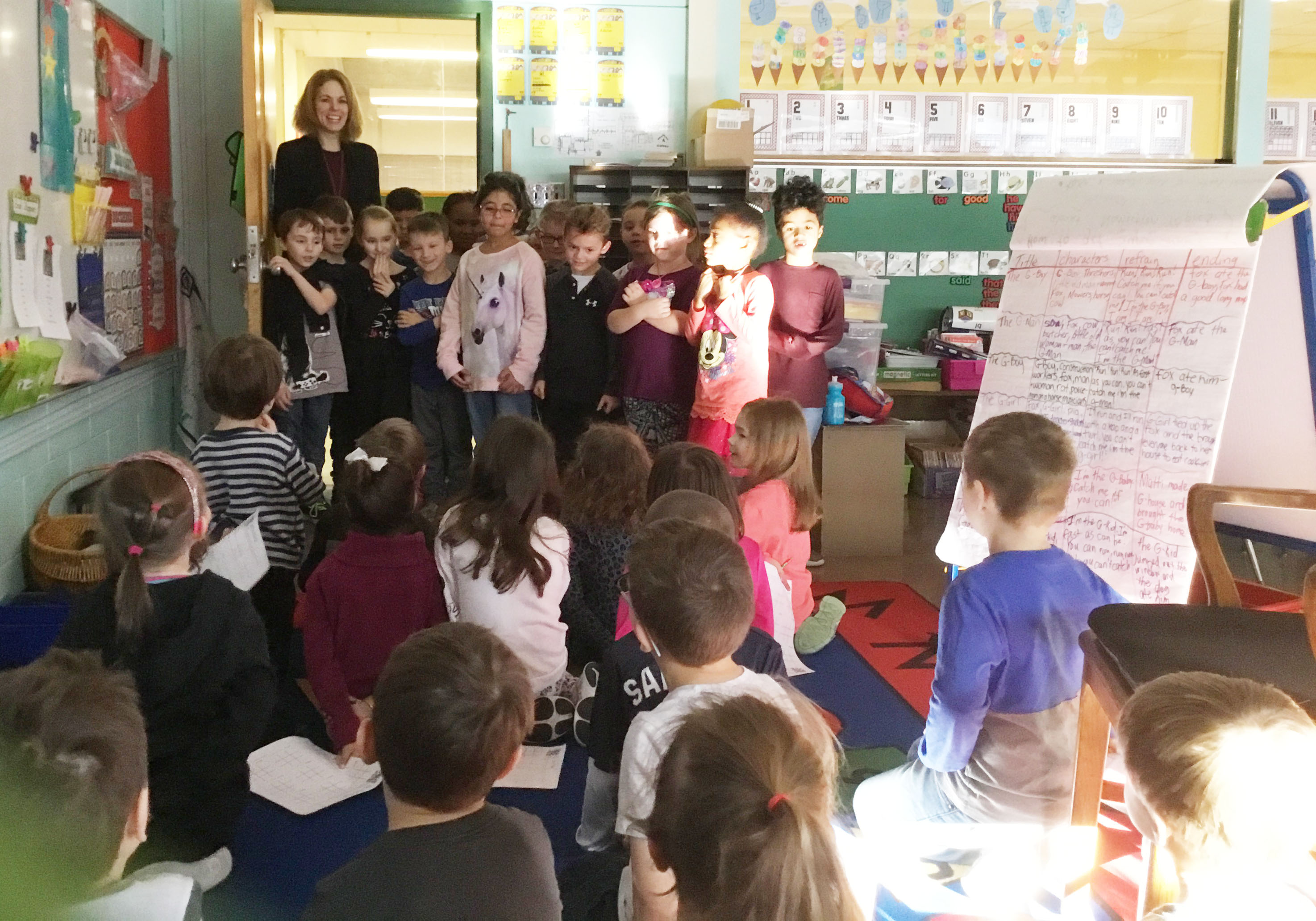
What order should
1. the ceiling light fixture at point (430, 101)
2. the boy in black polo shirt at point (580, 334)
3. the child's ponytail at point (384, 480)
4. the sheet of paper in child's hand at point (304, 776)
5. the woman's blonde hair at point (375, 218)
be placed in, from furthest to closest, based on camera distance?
1. the ceiling light fixture at point (430, 101)
2. the woman's blonde hair at point (375, 218)
3. the boy in black polo shirt at point (580, 334)
4. the child's ponytail at point (384, 480)
5. the sheet of paper in child's hand at point (304, 776)

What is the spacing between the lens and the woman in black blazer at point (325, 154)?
13.7 feet

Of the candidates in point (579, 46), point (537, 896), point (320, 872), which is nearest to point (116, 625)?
point (320, 872)

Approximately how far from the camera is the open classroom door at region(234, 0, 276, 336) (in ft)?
12.8

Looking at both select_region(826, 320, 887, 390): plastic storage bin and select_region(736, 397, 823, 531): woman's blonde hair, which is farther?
select_region(826, 320, 887, 390): plastic storage bin

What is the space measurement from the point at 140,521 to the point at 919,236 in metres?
4.40

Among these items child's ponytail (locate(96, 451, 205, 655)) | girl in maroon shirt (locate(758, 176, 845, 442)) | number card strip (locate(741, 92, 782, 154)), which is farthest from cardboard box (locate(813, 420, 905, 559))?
child's ponytail (locate(96, 451, 205, 655))

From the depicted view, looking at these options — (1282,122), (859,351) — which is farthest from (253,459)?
(1282,122)

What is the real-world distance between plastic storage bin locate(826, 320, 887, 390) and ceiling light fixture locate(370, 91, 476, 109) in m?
3.22

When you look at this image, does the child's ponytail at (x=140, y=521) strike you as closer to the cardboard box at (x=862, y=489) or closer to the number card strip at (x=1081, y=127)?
the cardboard box at (x=862, y=489)

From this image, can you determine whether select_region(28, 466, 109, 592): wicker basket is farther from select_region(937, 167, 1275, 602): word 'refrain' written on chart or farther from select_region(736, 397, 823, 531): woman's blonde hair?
select_region(937, 167, 1275, 602): word 'refrain' written on chart

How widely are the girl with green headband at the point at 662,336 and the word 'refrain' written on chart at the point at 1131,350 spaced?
4.18ft

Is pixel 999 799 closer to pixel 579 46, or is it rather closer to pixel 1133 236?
pixel 1133 236

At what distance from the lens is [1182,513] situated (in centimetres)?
204

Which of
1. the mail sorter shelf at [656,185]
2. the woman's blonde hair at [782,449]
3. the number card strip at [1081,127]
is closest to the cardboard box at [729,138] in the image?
the mail sorter shelf at [656,185]
